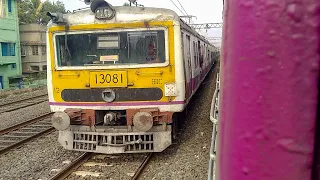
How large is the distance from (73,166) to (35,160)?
3.09ft

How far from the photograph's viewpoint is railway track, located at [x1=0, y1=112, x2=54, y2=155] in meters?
7.04

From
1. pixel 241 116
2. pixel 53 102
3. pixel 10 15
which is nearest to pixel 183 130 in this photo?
pixel 53 102

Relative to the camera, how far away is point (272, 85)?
20.6 inches

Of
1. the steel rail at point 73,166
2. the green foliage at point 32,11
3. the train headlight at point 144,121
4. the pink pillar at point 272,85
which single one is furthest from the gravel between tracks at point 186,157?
the green foliage at point 32,11

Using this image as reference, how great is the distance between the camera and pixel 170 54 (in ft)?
18.4

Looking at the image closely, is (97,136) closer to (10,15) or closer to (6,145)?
(6,145)

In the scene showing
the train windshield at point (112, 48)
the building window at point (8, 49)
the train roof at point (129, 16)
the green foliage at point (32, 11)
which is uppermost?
the green foliage at point (32, 11)

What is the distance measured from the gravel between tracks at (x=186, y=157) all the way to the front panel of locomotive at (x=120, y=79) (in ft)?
1.14

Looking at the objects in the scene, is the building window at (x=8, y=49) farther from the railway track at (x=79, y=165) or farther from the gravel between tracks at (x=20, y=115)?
the railway track at (x=79, y=165)

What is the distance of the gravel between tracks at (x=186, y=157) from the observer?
5051 mm

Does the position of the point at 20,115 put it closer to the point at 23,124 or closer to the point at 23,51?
the point at 23,124

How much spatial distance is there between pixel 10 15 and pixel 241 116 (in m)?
29.4

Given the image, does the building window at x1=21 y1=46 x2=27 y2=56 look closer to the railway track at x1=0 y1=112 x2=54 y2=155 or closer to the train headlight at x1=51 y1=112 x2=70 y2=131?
the railway track at x1=0 y1=112 x2=54 y2=155

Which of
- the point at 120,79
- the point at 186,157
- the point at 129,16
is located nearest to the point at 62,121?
the point at 120,79
